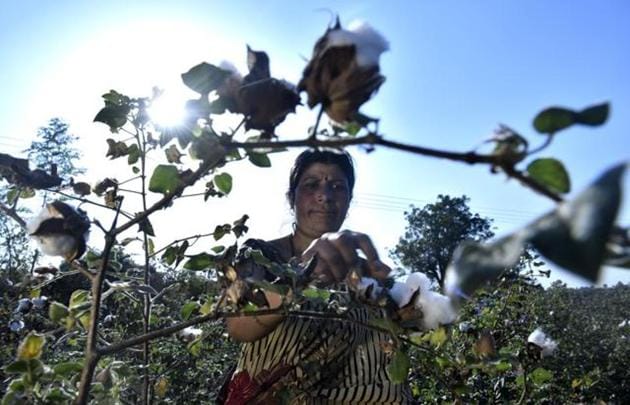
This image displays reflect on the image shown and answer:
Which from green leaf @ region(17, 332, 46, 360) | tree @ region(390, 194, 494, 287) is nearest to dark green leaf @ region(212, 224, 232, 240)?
green leaf @ region(17, 332, 46, 360)

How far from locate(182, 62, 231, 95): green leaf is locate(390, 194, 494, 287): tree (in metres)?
29.7

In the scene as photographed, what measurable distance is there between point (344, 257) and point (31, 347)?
389mm

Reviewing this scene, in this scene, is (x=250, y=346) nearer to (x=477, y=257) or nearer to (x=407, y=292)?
(x=407, y=292)

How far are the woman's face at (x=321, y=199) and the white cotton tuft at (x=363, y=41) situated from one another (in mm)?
1211

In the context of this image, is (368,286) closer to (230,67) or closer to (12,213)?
(230,67)

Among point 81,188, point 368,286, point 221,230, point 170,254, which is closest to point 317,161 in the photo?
point 221,230

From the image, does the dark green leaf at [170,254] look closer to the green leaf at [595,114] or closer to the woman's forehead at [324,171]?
the woman's forehead at [324,171]

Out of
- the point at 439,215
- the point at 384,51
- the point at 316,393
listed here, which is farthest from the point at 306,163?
the point at 439,215

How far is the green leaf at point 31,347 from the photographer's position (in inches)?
24.1

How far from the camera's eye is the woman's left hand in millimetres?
757

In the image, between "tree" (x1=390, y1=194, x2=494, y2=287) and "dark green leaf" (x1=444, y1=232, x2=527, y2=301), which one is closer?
"dark green leaf" (x1=444, y1=232, x2=527, y2=301)

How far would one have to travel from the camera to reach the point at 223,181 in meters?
0.79

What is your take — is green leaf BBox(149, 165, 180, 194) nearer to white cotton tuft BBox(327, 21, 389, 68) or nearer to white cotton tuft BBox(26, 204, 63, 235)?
white cotton tuft BBox(26, 204, 63, 235)

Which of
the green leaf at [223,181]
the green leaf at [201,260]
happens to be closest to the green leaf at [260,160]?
the green leaf at [223,181]
